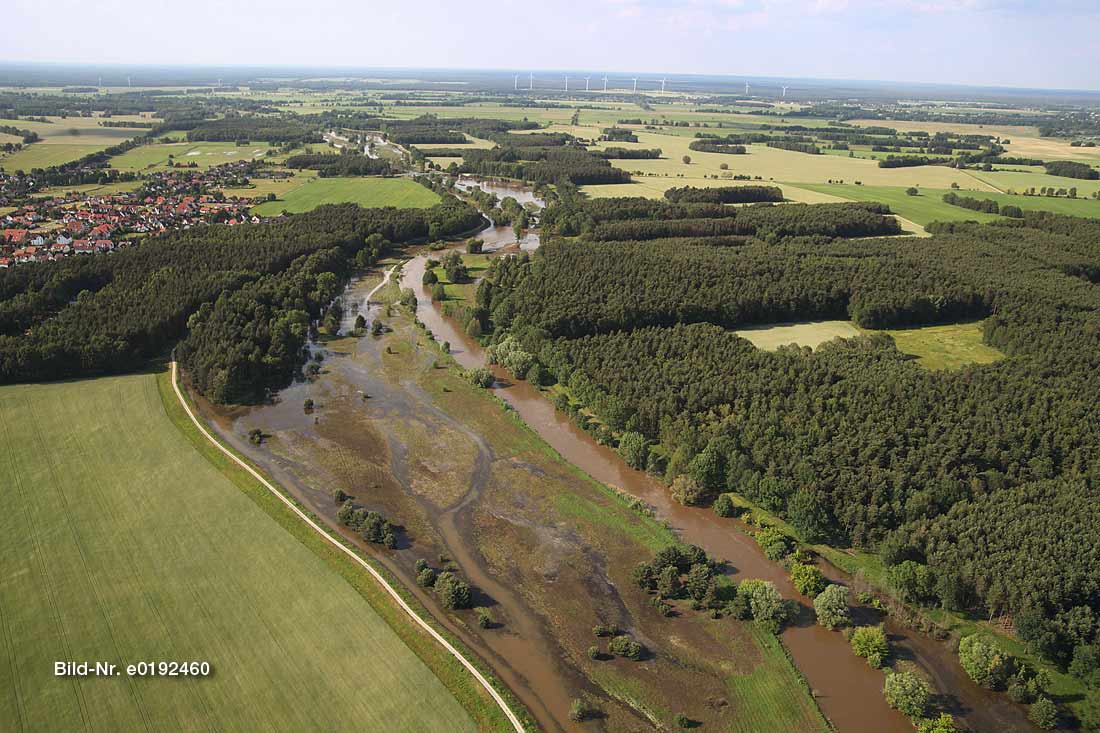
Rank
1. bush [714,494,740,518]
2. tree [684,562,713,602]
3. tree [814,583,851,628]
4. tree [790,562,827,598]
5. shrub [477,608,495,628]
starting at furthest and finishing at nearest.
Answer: bush [714,494,740,518] → tree [790,562,827,598] → tree [684,562,713,602] → tree [814,583,851,628] → shrub [477,608,495,628]

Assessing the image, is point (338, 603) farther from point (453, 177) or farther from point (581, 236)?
point (453, 177)

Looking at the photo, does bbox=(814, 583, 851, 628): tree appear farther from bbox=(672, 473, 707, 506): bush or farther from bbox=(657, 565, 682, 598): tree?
bbox=(672, 473, 707, 506): bush

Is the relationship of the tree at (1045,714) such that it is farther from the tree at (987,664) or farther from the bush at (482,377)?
the bush at (482,377)

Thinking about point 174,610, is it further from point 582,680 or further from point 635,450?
point 635,450

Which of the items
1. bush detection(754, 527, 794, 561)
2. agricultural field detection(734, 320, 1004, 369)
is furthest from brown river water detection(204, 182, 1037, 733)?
agricultural field detection(734, 320, 1004, 369)

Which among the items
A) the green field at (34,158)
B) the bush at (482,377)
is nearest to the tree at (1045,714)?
the bush at (482,377)

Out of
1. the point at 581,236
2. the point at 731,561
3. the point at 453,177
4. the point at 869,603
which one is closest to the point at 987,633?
the point at 869,603

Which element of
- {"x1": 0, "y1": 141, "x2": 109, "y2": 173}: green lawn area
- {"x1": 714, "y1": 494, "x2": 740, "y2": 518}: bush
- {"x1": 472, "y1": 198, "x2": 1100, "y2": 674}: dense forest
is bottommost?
{"x1": 714, "y1": 494, "x2": 740, "y2": 518}: bush
